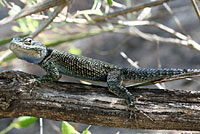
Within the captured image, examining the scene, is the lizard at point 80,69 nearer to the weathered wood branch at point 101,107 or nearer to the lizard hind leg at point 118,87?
the lizard hind leg at point 118,87

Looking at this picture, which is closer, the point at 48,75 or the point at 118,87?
the point at 118,87

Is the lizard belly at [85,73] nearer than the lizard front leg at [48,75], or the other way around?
the lizard front leg at [48,75]

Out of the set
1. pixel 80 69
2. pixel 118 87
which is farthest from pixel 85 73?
pixel 118 87

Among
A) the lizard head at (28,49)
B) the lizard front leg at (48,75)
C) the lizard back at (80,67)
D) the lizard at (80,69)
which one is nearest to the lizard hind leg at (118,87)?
the lizard at (80,69)

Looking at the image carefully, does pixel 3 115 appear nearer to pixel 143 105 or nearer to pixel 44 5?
pixel 44 5

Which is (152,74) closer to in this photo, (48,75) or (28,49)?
(48,75)

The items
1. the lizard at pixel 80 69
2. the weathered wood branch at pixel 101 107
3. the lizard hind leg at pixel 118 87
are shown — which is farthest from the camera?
the lizard at pixel 80 69

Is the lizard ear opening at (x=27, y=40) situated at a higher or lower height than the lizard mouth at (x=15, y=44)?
higher
